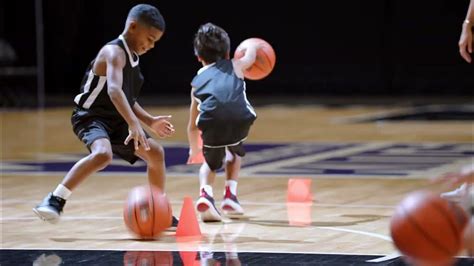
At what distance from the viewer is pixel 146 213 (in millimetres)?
6164

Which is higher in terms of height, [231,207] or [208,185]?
[208,185]

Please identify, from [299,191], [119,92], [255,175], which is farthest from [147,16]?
[255,175]

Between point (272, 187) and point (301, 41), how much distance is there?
1206cm

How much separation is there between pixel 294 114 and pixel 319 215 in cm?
996

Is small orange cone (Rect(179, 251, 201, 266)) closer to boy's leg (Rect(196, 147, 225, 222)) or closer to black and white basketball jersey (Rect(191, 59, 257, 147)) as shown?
boy's leg (Rect(196, 147, 225, 222))

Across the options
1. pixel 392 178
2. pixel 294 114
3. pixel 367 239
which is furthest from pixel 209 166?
pixel 294 114

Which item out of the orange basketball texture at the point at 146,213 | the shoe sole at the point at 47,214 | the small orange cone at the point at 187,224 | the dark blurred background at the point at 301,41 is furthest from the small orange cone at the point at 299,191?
the dark blurred background at the point at 301,41

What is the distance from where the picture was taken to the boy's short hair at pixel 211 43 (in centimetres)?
712

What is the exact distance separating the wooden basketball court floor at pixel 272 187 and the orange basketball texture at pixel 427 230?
681 mm

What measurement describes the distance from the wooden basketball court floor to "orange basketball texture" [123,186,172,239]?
9cm

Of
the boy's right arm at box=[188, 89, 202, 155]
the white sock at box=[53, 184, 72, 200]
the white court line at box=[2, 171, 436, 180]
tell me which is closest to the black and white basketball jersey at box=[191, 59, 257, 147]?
the boy's right arm at box=[188, 89, 202, 155]

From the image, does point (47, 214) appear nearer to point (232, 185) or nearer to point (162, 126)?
point (162, 126)

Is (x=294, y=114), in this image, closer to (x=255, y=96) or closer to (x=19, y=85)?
(x=255, y=96)

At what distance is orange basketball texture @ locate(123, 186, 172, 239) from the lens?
20.2ft
